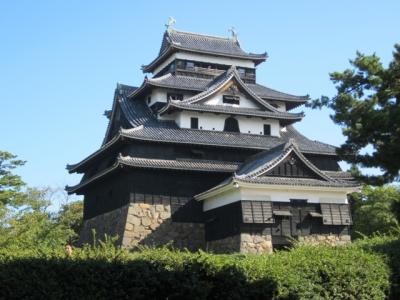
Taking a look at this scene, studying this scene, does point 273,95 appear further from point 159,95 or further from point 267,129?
point 159,95

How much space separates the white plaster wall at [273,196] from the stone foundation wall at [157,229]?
64.9 inches

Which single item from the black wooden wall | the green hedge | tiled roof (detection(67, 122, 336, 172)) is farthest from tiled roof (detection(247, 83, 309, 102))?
the green hedge

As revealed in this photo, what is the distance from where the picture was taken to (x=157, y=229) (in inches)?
1070

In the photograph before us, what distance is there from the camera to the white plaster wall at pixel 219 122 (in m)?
30.9

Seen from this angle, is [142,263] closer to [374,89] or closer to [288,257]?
[288,257]

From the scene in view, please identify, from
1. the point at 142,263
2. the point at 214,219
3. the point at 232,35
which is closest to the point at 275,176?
the point at 214,219

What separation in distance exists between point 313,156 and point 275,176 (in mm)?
6600

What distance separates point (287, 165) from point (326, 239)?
14.1 ft

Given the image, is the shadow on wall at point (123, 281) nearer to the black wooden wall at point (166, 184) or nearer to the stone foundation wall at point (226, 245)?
the stone foundation wall at point (226, 245)

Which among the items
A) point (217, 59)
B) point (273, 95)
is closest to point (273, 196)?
point (273, 95)

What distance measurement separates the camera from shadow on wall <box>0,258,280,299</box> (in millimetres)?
10297

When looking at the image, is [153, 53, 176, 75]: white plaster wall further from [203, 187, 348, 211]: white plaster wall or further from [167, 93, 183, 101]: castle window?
[203, 187, 348, 211]: white plaster wall

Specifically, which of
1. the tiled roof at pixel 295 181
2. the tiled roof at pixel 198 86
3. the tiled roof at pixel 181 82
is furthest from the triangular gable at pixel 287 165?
the tiled roof at pixel 181 82

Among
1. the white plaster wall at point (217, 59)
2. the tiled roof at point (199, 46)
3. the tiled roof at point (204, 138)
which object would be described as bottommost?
the tiled roof at point (204, 138)
